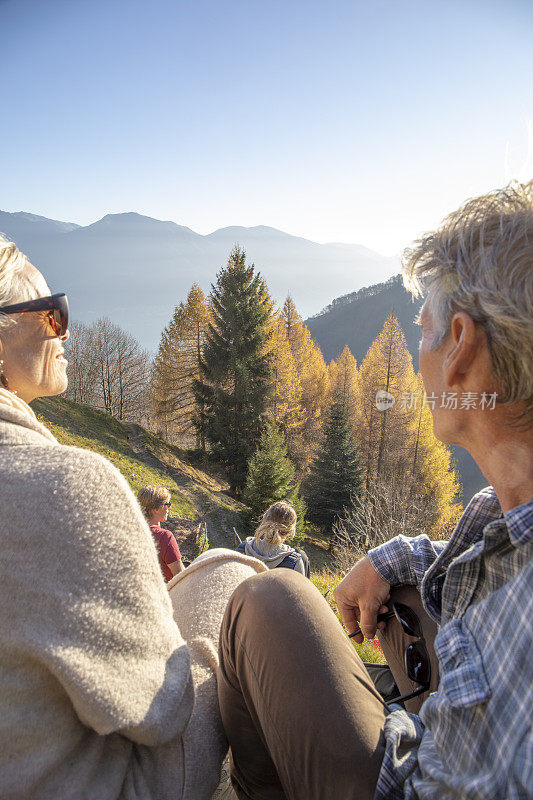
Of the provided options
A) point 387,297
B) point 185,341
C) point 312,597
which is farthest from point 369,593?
point 387,297

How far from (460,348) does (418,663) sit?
40.7 inches

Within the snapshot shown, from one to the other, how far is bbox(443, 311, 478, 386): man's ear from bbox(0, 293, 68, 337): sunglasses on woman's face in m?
1.16

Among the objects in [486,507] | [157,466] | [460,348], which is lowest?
[157,466]

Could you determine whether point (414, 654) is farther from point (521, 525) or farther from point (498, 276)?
point (498, 276)

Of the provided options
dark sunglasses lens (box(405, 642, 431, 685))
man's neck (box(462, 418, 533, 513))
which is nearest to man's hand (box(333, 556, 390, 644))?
dark sunglasses lens (box(405, 642, 431, 685))

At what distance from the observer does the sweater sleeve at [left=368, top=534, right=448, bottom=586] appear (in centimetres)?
155

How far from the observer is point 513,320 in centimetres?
94

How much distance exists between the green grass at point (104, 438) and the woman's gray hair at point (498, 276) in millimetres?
14326

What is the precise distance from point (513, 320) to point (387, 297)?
90.7 m

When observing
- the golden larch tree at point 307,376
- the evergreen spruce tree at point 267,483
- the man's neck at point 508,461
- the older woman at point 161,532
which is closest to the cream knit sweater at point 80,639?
the man's neck at point 508,461

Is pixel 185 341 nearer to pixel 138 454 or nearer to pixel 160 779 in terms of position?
pixel 138 454

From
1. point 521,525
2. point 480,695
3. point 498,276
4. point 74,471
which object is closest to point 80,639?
point 74,471

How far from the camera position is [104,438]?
19250 mm

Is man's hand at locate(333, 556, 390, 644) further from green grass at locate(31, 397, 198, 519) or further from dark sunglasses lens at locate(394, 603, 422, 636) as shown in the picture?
green grass at locate(31, 397, 198, 519)
